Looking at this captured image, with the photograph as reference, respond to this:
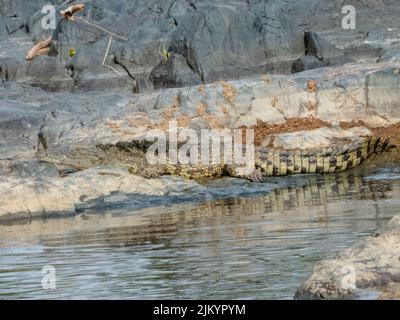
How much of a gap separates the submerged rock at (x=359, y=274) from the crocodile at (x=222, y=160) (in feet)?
25.1

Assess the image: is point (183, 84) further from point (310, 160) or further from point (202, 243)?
point (202, 243)

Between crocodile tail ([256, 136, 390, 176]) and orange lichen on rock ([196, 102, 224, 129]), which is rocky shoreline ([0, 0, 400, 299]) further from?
crocodile tail ([256, 136, 390, 176])

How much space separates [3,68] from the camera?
22234mm

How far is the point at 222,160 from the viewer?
14.0 m

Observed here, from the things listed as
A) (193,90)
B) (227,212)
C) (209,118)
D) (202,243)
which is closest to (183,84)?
(193,90)

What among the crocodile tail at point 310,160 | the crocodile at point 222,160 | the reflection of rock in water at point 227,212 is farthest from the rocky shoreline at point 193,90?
the reflection of rock in water at point 227,212

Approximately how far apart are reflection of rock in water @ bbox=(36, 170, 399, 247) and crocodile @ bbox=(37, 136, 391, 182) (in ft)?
2.62

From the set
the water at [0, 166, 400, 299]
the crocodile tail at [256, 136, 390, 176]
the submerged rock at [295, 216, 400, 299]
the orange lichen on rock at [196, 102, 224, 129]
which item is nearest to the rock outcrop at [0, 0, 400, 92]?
the orange lichen on rock at [196, 102, 224, 129]

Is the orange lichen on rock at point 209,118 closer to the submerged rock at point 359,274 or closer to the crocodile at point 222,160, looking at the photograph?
the crocodile at point 222,160

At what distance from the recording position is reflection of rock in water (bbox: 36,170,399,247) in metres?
9.87

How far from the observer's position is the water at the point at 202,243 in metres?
7.12

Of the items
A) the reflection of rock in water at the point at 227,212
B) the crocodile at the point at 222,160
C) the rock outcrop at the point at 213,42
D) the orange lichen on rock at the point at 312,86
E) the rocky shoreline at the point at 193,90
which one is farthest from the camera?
the rock outcrop at the point at 213,42

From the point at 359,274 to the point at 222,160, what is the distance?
27.2 ft
